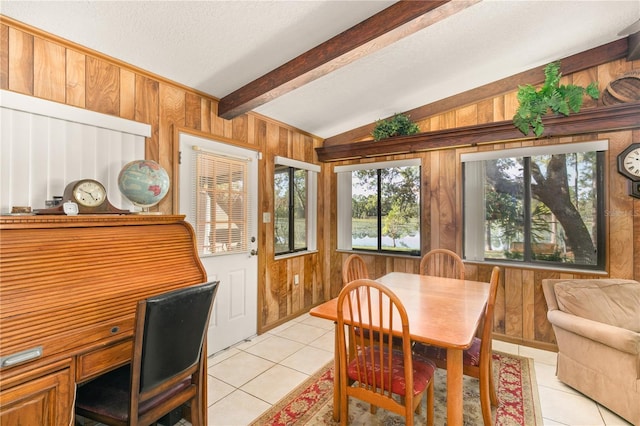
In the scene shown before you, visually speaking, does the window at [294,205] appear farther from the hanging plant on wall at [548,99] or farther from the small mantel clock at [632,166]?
the small mantel clock at [632,166]

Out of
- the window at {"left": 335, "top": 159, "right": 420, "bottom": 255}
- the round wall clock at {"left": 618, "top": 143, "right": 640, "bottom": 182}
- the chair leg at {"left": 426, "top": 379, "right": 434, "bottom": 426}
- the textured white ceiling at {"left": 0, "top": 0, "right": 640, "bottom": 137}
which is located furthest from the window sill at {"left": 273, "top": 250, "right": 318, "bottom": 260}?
the round wall clock at {"left": 618, "top": 143, "right": 640, "bottom": 182}

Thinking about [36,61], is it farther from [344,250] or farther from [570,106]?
[570,106]

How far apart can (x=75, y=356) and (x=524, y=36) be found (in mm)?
3669

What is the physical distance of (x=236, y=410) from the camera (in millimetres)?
2021

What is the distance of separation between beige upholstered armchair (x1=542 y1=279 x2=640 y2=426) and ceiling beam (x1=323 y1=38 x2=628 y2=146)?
206cm

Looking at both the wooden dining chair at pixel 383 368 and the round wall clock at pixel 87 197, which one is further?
the round wall clock at pixel 87 197

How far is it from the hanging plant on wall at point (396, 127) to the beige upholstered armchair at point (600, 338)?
208cm

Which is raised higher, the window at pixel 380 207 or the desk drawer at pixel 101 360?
the window at pixel 380 207

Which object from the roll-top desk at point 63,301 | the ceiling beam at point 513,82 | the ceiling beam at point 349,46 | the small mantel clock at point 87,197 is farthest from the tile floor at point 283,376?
the ceiling beam at point 513,82

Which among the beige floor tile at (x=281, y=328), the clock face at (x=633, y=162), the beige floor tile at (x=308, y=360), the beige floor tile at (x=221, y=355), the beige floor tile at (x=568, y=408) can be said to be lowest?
the beige floor tile at (x=281, y=328)

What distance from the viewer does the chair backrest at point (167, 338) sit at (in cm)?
128

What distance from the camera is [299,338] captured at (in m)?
3.19

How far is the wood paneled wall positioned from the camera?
5.73 feet

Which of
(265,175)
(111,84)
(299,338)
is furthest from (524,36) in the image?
(299,338)
